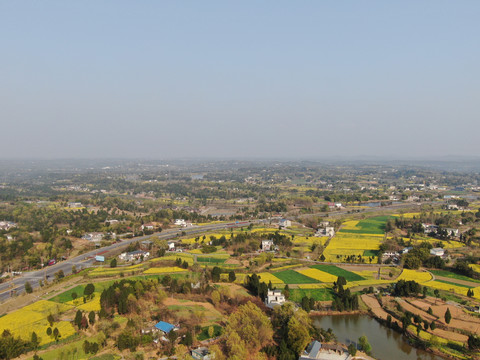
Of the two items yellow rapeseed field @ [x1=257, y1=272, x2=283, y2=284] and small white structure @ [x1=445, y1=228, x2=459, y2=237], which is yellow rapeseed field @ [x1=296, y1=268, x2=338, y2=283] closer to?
yellow rapeseed field @ [x1=257, y1=272, x2=283, y2=284]

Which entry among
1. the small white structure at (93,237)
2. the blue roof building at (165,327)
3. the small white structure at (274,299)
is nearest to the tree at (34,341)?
the blue roof building at (165,327)

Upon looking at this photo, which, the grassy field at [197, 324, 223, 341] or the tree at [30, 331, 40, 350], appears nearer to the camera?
the tree at [30, 331, 40, 350]

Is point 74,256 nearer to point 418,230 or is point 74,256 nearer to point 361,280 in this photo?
point 361,280

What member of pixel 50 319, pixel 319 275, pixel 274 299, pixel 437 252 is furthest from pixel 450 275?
pixel 50 319

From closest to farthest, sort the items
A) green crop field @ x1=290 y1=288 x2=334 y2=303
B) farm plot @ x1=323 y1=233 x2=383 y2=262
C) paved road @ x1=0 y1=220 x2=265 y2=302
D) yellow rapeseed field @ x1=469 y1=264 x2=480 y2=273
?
green crop field @ x1=290 y1=288 x2=334 y2=303 < paved road @ x1=0 y1=220 x2=265 y2=302 < yellow rapeseed field @ x1=469 y1=264 x2=480 y2=273 < farm plot @ x1=323 y1=233 x2=383 y2=262

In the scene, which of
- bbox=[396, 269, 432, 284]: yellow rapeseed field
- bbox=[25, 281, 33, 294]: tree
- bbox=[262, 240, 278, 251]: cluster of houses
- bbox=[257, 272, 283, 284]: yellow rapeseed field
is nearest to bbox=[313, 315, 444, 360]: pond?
bbox=[257, 272, 283, 284]: yellow rapeseed field

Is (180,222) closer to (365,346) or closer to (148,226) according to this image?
(148,226)

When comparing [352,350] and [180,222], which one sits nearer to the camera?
[352,350]

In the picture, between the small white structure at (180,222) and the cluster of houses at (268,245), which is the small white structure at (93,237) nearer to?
the small white structure at (180,222)
